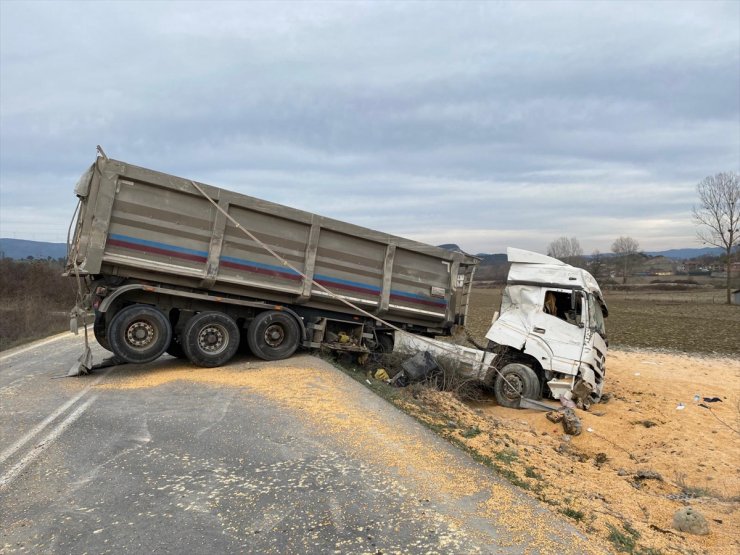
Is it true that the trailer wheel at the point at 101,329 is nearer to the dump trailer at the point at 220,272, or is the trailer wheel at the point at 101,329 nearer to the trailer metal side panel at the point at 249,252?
the dump trailer at the point at 220,272

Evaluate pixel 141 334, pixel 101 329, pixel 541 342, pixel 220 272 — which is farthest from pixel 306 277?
pixel 541 342

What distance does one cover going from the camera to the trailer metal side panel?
7336 millimetres

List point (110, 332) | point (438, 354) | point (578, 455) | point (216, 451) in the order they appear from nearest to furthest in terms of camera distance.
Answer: point (216, 451), point (578, 455), point (110, 332), point (438, 354)

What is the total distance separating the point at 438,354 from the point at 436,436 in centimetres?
399

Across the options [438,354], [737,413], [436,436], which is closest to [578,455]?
[436,436]

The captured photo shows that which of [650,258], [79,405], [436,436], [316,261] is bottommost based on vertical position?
[79,405]

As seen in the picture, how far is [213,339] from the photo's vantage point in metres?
8.18

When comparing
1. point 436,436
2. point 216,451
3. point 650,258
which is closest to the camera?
point 216,451

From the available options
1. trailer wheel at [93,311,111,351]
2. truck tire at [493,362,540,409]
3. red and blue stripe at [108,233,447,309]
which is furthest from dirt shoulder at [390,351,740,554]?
trailer wheel at [93,311,111,351]

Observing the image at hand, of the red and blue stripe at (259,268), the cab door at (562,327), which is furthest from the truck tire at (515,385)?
the red and blue stripe at (259,268)

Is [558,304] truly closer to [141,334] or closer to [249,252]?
[249,252]

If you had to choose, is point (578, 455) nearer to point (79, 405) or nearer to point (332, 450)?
point (332, 450)

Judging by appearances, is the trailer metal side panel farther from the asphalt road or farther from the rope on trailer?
the asphalt road

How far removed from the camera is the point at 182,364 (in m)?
8.55
